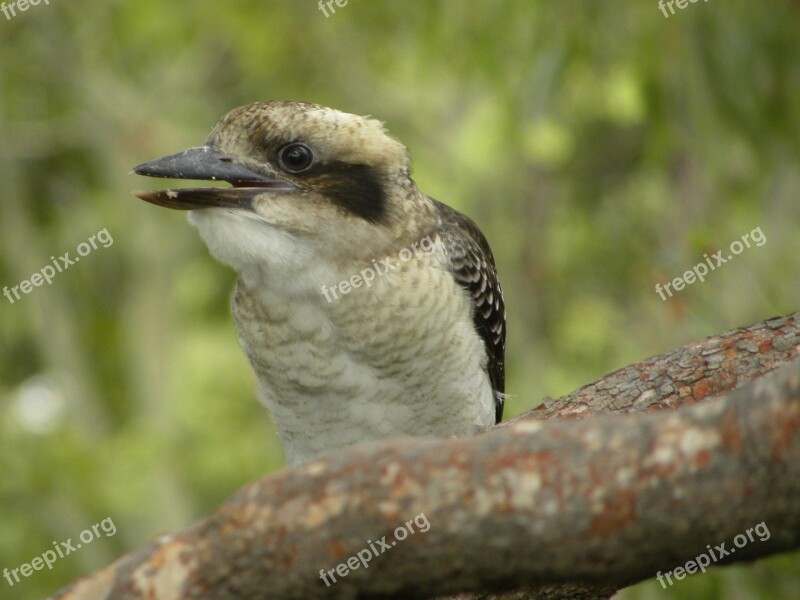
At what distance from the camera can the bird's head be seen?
343 cm

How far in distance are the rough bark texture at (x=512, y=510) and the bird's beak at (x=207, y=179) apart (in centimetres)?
151

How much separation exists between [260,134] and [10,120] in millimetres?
6507

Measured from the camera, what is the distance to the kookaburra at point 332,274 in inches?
137

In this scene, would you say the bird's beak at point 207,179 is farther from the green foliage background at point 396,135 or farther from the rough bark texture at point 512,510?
the green foliage background at point 396,135

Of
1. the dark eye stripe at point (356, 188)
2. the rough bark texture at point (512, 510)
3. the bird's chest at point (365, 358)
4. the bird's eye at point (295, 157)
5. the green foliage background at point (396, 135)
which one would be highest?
the green foliage background at point (396, 135)

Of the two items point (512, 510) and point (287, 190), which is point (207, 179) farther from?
point (512, 510)

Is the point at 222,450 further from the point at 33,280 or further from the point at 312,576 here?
the point at 312,576

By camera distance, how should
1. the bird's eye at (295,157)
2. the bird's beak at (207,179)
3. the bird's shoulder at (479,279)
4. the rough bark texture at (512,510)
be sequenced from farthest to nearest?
the bird's shoulder at (479,279), the bird's eye at (295,157), the bird's beak at (207,179), the rough bark texture at (512,510)

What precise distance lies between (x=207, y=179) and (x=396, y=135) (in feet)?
18.2

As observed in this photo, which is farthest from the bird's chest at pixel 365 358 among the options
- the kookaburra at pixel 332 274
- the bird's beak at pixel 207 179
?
the bird's beak at pixel 207 179

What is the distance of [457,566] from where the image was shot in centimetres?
187

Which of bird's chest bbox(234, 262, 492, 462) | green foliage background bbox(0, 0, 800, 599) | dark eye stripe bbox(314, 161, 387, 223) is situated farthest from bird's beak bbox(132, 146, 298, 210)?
green foliage background bbox(0, 0, 800, 599)

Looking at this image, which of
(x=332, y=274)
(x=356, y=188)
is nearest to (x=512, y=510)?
(x=332, y=274)

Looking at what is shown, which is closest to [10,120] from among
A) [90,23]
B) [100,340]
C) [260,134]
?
[90,23]
